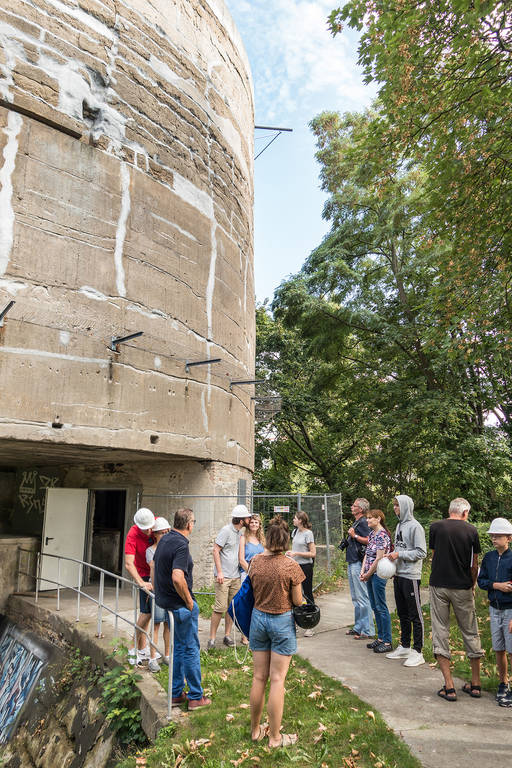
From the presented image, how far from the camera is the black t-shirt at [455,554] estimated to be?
5.09m

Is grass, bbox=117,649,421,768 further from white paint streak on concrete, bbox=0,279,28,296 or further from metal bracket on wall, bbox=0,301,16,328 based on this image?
white paint streak on concrete, bbox=0,279,28,296

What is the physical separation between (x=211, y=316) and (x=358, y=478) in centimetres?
1156

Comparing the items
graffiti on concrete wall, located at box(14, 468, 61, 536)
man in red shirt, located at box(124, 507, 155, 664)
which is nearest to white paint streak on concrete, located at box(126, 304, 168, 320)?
man in red shirt, located at box(124, 507, 155, 664)

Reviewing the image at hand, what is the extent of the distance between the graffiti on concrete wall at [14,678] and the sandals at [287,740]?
4718mm

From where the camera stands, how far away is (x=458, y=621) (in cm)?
509

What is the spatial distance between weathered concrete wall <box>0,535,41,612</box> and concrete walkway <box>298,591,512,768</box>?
6056mm

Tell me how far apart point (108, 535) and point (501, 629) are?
9324 mm

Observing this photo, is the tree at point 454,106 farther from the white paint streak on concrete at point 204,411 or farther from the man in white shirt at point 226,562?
the man in white shirt at point 226,562

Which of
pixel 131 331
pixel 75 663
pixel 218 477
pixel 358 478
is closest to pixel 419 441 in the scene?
pixel 358 478

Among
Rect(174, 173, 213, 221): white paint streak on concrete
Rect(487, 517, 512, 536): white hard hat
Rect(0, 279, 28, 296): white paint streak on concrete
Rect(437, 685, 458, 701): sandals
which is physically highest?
Rect(174, 173, 213, 221): white paint streak on concrete

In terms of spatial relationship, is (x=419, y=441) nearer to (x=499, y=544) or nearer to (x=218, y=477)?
(x=218, y=477)

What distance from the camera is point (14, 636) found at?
8.77 m

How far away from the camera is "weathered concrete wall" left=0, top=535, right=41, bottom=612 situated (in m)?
9.86

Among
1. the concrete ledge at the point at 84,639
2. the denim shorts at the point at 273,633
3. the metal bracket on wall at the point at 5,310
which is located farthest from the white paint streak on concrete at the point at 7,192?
the denim shorts at the point at 273,633
